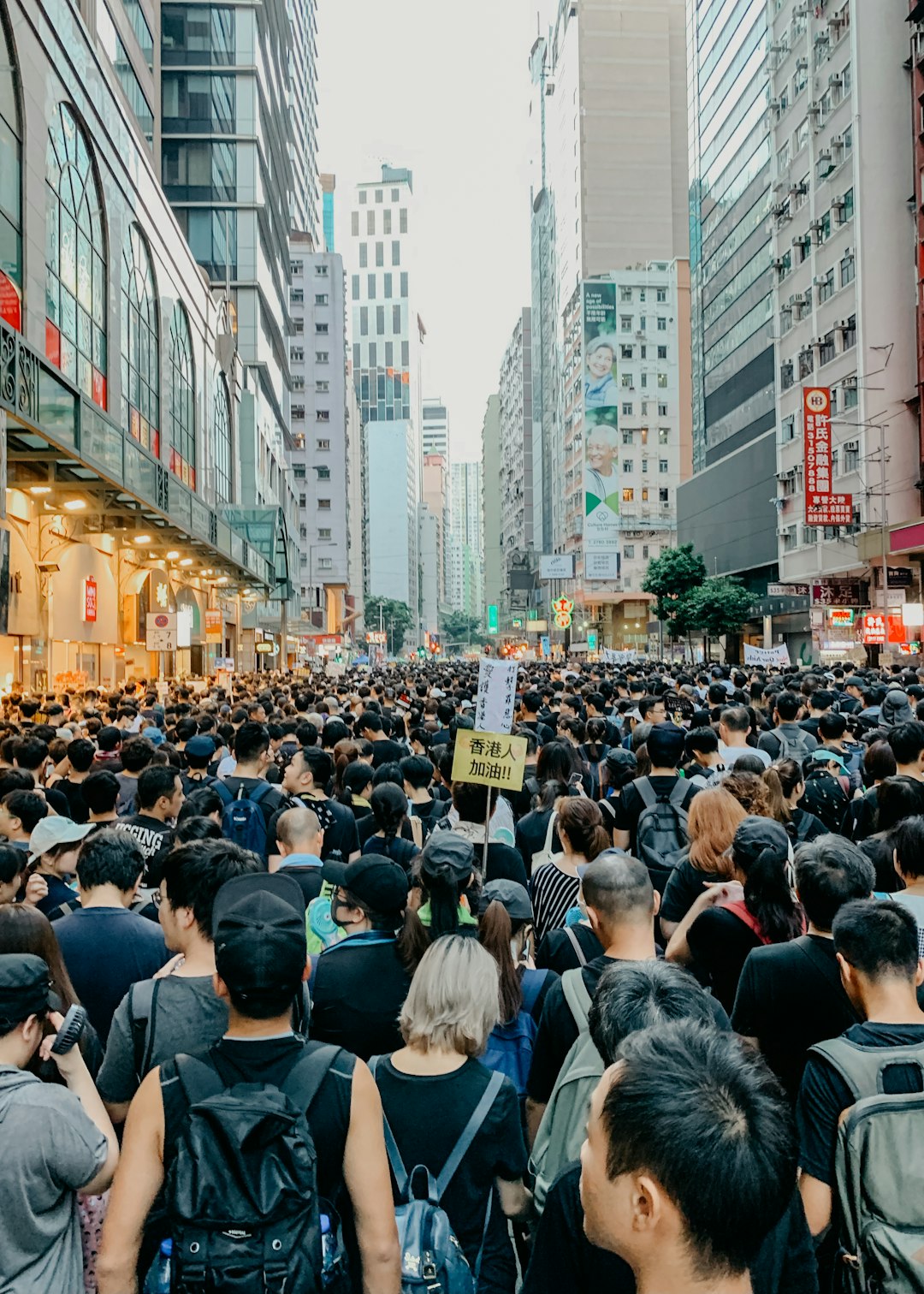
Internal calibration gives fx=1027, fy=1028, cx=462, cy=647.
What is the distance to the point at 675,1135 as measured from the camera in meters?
1.77

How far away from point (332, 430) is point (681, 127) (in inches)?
1971

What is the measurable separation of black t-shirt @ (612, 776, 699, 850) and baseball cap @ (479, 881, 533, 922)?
9.08 ft

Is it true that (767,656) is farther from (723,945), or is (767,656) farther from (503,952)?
(503,952)

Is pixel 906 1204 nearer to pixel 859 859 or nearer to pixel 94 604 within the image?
pixel 859 859

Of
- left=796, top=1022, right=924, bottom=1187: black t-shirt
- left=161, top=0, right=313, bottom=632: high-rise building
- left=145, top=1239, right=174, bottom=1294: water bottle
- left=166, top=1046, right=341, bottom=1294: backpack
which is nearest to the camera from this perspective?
left=166, top=1046, right=341, bottom=1294: backpack

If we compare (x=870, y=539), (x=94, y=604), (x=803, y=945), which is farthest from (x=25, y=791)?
(x=870, y=539)

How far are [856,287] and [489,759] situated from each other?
138 ft

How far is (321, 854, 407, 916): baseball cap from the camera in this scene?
406cm

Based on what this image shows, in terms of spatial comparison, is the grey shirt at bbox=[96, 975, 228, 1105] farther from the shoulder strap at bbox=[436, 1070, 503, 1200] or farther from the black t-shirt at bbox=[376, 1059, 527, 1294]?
the shoulder strap at bbox=[436, 1070, 503, 1200]

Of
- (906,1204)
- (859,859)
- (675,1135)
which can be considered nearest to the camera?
(675,1135)

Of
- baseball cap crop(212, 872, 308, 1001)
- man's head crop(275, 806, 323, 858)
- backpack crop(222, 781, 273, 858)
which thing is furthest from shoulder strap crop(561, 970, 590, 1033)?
backpack crop(222, 781, 273, 858)

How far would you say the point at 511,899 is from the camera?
446 cm

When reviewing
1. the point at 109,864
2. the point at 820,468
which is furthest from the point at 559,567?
the point at 109,864

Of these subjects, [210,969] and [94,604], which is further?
→ [94,604]
